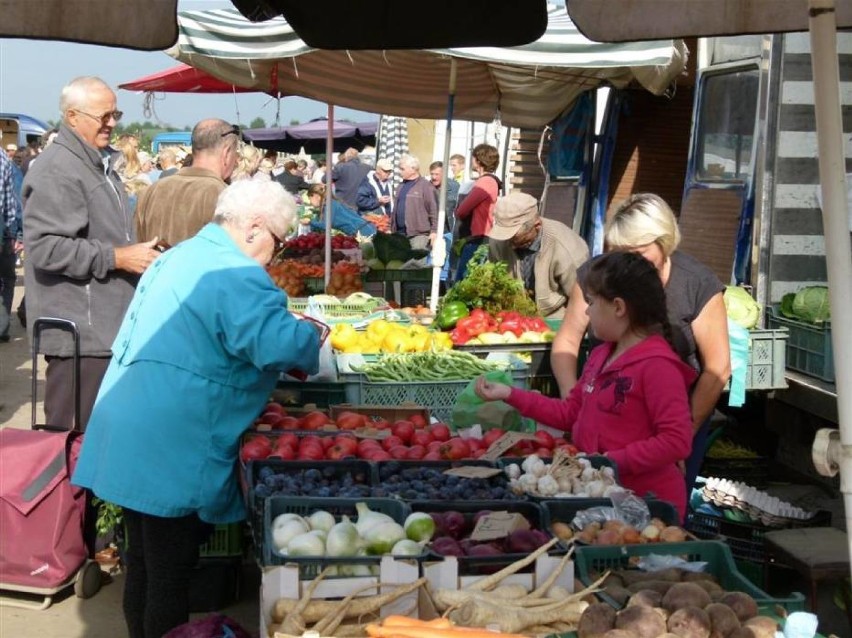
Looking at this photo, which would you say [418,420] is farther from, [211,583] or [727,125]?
[727,125]

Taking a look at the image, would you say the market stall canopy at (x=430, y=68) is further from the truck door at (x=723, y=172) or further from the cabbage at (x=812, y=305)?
the cabbage at (x=812, y=305)

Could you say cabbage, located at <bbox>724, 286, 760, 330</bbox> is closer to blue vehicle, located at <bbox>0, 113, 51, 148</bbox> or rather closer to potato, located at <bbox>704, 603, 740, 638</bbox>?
potato, located at <bbox>704, 603, 740, 638</bbox>

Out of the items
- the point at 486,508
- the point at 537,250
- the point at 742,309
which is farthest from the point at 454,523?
the point at 537,250

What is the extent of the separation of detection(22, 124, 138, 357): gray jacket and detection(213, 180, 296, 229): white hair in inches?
57.6

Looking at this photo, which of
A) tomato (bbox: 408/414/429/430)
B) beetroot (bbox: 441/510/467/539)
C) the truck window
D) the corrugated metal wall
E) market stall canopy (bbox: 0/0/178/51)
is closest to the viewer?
market stall canopy (bbox: 0/0/178/51)

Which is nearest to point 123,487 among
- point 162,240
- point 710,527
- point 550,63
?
point 162,240

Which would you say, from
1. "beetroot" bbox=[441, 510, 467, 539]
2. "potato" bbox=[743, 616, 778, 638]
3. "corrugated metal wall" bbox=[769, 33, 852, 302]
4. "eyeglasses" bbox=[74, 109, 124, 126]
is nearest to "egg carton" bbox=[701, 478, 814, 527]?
"corrugated metal wall" bbox=[769, 33, 852, 302]

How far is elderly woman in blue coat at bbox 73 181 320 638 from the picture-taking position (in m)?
3.66

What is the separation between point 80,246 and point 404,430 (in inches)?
68.2

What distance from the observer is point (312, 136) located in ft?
93.8

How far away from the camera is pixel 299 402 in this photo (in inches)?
223

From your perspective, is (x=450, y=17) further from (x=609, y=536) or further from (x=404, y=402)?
(x=404, y=402)

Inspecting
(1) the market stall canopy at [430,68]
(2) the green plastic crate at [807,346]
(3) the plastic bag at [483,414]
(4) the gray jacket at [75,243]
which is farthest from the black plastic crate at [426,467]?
A: (2) the green plastic crate at [807,346]

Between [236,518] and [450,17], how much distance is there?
6.12 feet
